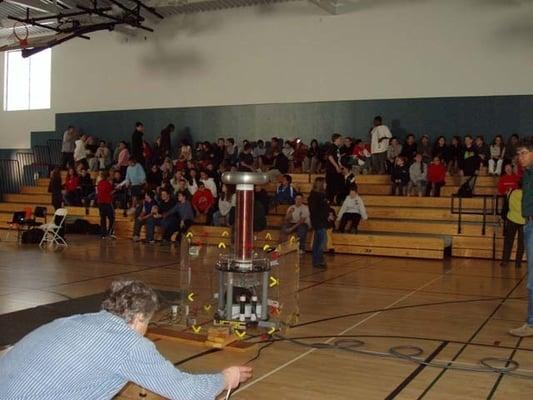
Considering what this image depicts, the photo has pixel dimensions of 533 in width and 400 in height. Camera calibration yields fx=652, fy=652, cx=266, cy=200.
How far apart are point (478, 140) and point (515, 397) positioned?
13.0 meters

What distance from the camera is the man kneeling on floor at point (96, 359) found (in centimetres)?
255

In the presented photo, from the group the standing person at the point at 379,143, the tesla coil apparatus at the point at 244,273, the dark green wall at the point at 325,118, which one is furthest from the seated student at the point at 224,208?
the tesla coil apparatus at the point at 244,273

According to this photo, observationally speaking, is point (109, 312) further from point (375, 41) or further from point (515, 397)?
point (375, 41)

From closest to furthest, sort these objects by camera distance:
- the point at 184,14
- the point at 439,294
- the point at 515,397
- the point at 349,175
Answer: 1. the point at 515,397
2. the point at 439,294
3. the point at 349,175
4. the point at 184,14

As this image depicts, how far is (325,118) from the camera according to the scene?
19875 millimetres

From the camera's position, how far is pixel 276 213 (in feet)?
54.2

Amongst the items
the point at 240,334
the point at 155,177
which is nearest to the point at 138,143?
the point at 155,177

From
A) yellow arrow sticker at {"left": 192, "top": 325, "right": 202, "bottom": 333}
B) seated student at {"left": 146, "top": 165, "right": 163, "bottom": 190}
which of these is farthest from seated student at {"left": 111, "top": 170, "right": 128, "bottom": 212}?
yellow arrow sticker at {"left": 192, "top": 325, "right": 202, "bottom": 333}

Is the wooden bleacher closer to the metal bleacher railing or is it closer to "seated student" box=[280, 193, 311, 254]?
"seated student" box=[280, 193, 311, 254]

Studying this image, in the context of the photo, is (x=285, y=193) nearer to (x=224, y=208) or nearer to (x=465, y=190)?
(x=224, y=208)

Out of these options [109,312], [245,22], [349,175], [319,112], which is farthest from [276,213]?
[109,312]

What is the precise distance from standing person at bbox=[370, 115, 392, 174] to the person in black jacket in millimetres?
6547

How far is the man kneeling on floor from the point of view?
255 centimetres

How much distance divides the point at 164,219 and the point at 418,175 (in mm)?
6431
